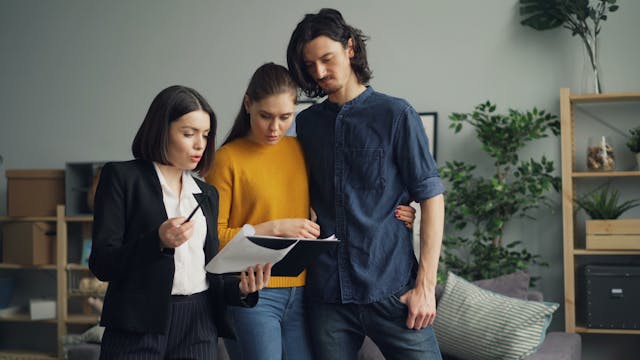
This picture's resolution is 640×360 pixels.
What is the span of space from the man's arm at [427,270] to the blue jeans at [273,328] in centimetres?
27

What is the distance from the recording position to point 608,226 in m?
3.80

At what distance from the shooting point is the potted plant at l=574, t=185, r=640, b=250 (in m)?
3.77

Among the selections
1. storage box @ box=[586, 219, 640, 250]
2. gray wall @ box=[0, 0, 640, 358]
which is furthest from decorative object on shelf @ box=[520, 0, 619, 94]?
storage box @ box=[586, 219, 640, 250]

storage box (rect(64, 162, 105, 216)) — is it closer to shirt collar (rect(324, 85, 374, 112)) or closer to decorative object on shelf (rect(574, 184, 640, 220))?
decorative object on shelf (rect(574, 184, 640, 220))

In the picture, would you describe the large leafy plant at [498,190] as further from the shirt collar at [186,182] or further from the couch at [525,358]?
the shirt collar at [186,182]

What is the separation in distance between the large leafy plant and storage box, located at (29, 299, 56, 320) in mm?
2577

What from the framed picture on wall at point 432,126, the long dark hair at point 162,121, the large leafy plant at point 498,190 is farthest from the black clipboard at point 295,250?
the framed picture on wall at point 432,126

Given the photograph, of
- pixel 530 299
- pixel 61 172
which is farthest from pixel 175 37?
pixel 530 299

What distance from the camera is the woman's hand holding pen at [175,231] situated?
1.51 meters

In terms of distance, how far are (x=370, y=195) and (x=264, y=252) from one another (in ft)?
1.14

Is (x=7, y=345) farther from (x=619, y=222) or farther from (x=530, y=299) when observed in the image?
(x=619, y=222)

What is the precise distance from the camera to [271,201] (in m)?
1.89

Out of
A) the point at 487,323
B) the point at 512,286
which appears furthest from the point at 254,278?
the point at 512,286

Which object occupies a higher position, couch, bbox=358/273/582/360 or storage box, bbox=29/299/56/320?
couch, bbox=358/273/582/360
